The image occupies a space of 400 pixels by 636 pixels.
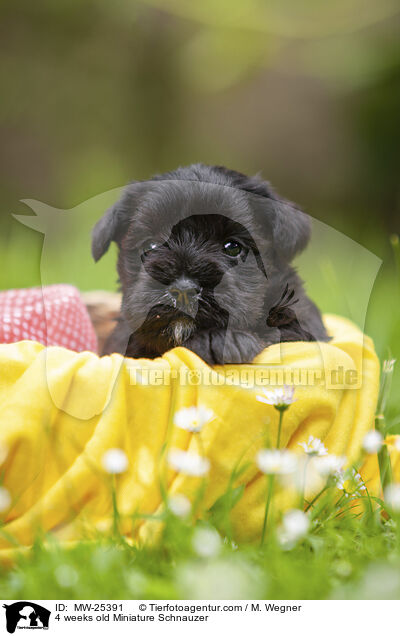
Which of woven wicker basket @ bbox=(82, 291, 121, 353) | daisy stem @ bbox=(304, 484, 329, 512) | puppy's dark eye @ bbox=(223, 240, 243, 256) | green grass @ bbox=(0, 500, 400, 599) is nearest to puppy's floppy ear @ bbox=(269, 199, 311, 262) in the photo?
puppy's dark eye @ bbox=(223, 240, 243, 256)

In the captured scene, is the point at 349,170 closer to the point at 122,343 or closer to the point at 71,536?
the point at 122,343

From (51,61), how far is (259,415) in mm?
3308

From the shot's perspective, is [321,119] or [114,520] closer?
[114,520]

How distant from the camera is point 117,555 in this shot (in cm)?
125

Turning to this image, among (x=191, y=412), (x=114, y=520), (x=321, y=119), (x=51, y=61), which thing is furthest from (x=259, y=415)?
(x=51, y=61)

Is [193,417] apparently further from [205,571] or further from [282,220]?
[282,220]

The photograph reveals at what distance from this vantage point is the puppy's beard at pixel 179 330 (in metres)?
1.59

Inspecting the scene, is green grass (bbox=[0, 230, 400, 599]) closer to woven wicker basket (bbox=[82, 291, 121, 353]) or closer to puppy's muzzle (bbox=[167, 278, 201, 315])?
puppy's muzzle (bbox=[167, 278, 201, 315])

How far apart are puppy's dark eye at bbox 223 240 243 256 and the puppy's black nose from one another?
0.16 metres

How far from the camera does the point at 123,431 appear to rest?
1457mm

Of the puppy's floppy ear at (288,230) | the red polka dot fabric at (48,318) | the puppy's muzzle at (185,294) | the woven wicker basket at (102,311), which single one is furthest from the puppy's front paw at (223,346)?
the woven wicker basket at (102,311)

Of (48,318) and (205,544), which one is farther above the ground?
(48,318)

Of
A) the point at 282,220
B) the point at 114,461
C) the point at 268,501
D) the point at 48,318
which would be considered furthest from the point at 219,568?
the point at 48,318

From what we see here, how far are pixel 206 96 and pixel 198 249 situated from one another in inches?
91.6
